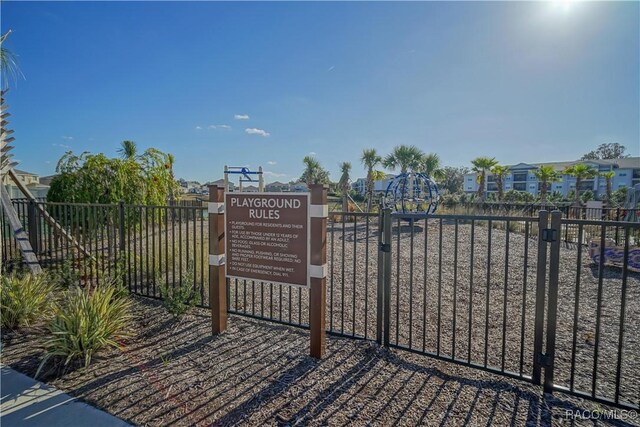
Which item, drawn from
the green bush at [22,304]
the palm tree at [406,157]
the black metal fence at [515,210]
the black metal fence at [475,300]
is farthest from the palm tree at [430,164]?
the green bush at [22,304]

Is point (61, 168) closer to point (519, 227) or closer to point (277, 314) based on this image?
point (277, 314)

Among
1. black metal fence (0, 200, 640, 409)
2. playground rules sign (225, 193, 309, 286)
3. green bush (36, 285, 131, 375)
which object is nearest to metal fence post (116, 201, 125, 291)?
black metal fence (0, 200, 640, 409)

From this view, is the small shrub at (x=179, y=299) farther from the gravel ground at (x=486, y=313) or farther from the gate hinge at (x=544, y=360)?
the gate hinge at (x=544, y=360)

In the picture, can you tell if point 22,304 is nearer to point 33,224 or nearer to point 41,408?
point 41,408

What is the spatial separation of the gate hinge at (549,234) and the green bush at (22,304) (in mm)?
5104

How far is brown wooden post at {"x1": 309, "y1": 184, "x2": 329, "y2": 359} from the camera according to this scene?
342cm

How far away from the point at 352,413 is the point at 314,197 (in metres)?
1.91

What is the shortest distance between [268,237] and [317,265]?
0.66 metres

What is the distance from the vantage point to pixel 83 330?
3316 millimetres

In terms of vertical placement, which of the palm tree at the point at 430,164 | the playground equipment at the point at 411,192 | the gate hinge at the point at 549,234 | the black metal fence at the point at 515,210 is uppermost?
the palm tree at the point at 430,164

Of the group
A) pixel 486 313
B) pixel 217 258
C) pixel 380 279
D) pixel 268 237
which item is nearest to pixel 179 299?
pixel 217 258

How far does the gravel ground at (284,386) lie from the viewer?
253 centimetres

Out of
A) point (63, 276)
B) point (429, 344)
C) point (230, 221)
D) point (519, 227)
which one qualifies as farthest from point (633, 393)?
point (519, 227)

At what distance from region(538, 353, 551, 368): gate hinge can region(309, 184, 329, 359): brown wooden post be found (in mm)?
1931
